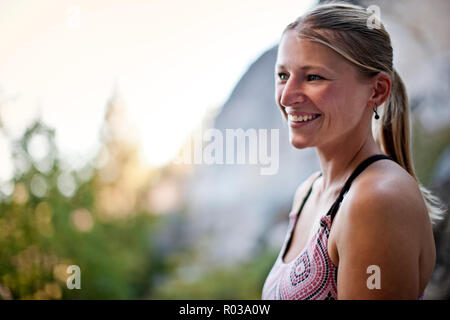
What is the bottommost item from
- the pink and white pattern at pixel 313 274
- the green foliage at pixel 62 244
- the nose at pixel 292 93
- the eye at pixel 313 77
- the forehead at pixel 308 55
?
the green foliage at pixel 62 244

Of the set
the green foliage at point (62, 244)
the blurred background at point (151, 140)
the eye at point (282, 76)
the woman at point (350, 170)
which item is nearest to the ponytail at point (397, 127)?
the woman at point (350, 170)

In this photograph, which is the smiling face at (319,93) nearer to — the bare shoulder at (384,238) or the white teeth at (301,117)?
the white teeth at (301,117)

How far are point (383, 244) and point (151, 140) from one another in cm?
240

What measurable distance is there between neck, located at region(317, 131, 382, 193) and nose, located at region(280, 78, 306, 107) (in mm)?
100

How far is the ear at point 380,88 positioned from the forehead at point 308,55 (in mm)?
69

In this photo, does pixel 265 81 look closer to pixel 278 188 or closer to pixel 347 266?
pixel 278 188

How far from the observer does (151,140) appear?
281cm

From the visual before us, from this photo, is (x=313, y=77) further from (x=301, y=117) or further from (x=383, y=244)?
(x=383, y=244)

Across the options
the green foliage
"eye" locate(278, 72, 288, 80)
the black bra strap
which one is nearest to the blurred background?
the green foliage

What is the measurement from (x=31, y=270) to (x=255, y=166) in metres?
2.16

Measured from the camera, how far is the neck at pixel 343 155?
0.69 meters

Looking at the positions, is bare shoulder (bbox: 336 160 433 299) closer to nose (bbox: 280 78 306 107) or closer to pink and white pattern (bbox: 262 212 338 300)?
pink and white pattern (bbox: 262 212 338 300)

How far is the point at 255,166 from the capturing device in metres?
3.71
